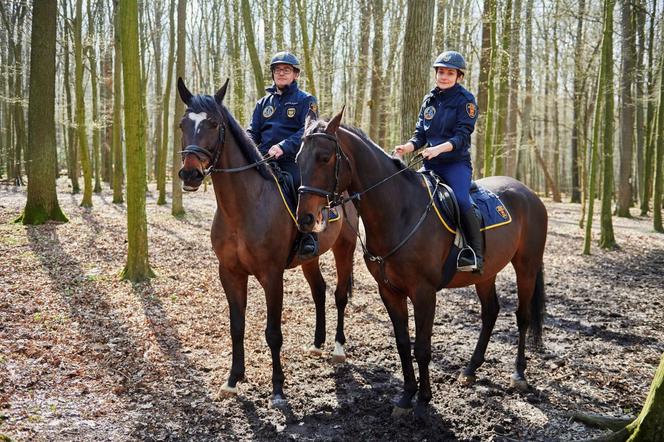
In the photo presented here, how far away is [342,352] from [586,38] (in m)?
22.2

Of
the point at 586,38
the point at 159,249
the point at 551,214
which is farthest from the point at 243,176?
the point at 586,38

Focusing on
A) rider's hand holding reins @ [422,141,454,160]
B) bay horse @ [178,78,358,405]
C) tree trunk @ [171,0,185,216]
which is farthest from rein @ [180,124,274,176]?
tree trunk @ [171,0,185,216]

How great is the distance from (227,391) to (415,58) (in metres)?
6.19

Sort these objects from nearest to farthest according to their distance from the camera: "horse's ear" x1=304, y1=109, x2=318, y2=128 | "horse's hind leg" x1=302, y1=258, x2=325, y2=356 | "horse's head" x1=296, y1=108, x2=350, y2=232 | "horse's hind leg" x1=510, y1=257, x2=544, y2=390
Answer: "horse's head" x1=296, y1=108, x2=350, y2=232 < "horse's ear" x1=304, y1=109, x2=318, y2=128 < "horse's hind leg" x1=510, y1=257, x2=544, y2=390 < "horse's hind leg" x1=302, y1=258, x2=325, y2=356

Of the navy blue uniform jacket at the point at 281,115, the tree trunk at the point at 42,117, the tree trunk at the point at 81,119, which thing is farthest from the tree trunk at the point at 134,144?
the tree trunk at the point at 81,119

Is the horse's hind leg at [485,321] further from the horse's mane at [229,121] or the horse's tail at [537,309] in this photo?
the horse's mane at [229,121]

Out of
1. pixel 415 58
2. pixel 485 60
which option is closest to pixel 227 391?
pixel 415 58

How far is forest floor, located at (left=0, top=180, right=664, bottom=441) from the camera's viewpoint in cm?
429

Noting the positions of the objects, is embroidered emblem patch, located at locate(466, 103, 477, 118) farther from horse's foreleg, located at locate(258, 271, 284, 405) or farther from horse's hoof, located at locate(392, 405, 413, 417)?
horse's hoof, located at locate(392, 405, 413, 417)

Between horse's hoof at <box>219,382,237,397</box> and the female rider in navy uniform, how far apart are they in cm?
255

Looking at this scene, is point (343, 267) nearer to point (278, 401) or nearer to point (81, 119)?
point (278, 401)

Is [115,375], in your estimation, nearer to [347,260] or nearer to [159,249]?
[347,260]

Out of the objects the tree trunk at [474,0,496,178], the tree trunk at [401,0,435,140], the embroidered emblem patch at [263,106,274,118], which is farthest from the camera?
the tree trunk at [474,0,496,178]

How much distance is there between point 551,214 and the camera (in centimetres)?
2141
